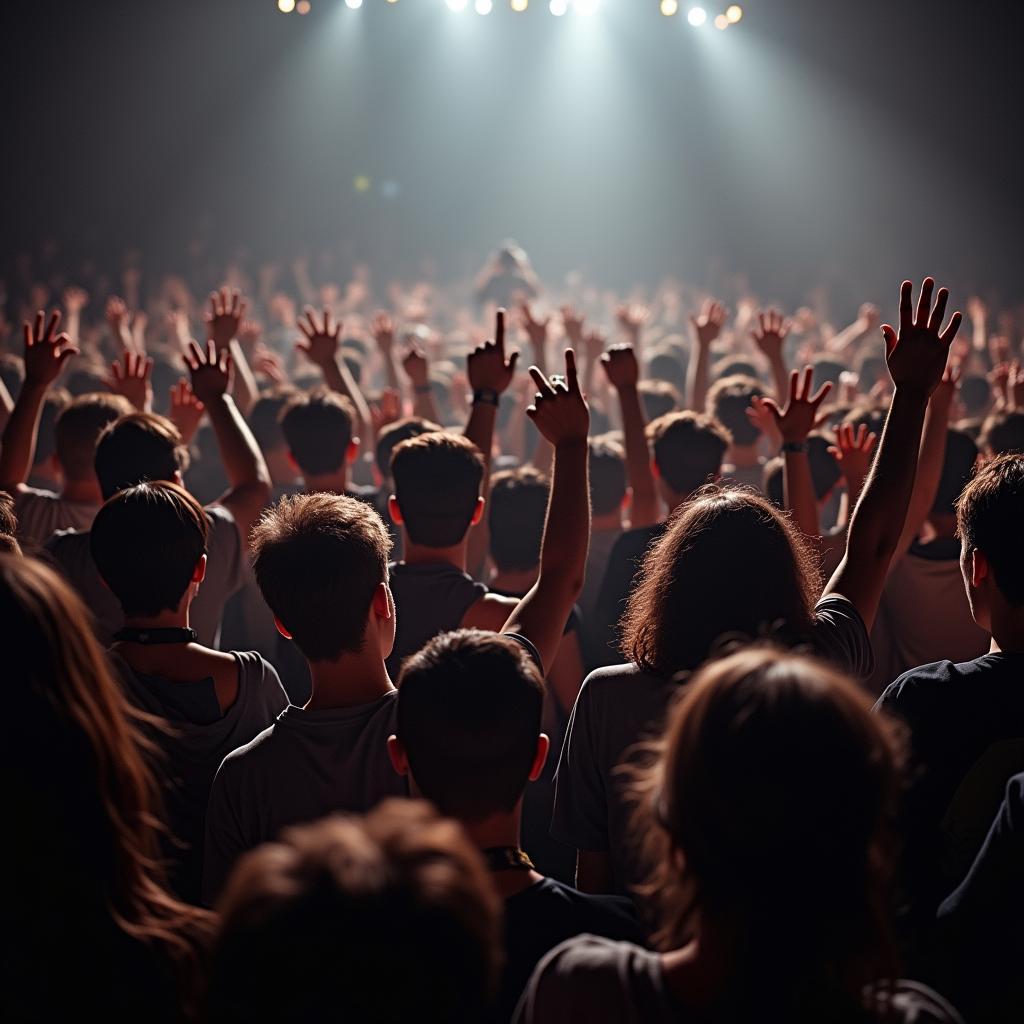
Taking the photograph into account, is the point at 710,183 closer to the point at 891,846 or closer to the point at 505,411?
the point at 505,411

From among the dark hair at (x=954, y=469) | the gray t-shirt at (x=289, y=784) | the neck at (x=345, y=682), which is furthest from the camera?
the dark hair at (x=954, y=469)

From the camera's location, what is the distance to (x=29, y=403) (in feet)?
11.1

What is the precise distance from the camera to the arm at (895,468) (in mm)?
2125

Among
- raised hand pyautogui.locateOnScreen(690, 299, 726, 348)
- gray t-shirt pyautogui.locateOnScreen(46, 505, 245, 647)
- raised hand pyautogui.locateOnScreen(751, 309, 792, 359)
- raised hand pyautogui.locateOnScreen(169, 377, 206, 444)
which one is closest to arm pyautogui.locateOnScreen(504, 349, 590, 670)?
gray t-shirt pyautogui.locateOnScreen(46, 505, 245, 647)

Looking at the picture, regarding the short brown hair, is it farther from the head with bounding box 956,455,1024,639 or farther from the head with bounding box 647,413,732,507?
the head with bounding box 647,413,732,507

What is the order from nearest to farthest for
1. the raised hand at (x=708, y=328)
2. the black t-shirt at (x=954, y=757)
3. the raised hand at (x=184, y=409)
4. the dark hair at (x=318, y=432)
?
the black t-shirt at (x=954, y=757) → the dark hair at (x=318, y=432) → the raised hand at (x=184, y=409) → the raised hand at (x=708, y=328)

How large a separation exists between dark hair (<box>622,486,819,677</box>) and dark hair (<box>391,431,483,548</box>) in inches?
33.8

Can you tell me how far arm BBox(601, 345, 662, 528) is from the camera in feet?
11.0

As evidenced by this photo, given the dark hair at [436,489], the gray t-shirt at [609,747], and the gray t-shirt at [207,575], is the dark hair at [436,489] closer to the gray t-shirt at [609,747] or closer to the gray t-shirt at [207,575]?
the gray t-shirt at [207,575]

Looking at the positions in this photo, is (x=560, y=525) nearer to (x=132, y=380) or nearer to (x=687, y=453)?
(x=687, y=453)

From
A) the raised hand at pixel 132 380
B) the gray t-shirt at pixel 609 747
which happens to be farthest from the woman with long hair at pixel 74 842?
the raised hand at pixel 132 380

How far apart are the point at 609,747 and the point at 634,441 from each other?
1.67 meters

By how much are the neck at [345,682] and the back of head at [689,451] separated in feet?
5.33

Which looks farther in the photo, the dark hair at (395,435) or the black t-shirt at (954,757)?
the dark hair at (395,435)
